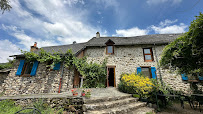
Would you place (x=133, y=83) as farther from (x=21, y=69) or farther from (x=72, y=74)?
(x=21, y=69)

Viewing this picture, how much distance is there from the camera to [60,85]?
6082mm

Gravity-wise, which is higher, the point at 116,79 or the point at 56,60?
the point at 56,60

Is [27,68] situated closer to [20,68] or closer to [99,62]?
[20,68]

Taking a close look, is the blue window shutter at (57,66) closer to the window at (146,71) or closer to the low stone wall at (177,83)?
the window at (146,71)

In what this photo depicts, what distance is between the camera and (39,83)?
21.1 feet

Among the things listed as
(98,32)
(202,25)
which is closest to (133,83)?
(202,25)

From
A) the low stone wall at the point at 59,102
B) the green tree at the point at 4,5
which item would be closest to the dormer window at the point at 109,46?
the low stone wall at the point at 59,102

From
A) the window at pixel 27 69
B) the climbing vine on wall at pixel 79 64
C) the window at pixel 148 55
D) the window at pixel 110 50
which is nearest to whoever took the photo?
the climbing vine on wall at pixel 79 64

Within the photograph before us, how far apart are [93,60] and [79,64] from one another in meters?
1.80

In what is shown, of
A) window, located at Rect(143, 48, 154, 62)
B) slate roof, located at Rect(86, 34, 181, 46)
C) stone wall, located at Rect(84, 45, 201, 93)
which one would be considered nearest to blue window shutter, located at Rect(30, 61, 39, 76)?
stone wall, located at Rect(84, 45, 201, 93)

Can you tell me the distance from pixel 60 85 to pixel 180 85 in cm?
1026

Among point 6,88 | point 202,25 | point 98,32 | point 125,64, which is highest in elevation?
point 98,32

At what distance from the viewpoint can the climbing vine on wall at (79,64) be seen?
6.52 meters

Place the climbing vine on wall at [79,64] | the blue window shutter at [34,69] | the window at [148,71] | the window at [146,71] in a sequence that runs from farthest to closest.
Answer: the window at [146,71] → the window at [148,71] → the blue window shutter at [34,69] → the climbing vine on wall at [79,64]
